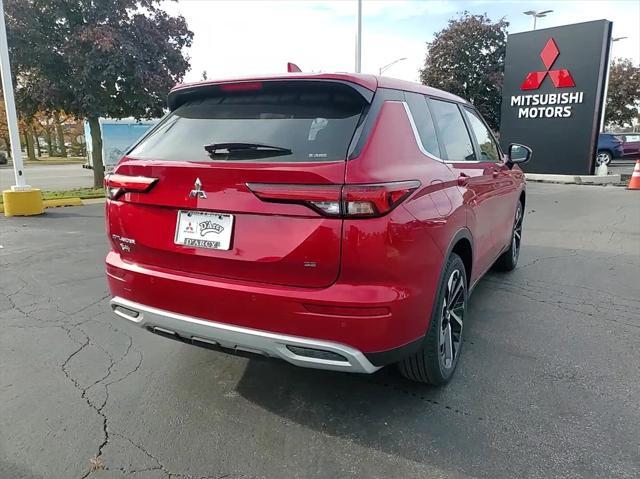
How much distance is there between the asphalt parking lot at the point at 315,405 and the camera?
225 cm

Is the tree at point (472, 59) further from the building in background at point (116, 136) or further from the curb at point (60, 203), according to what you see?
the curb at point (60, 203)

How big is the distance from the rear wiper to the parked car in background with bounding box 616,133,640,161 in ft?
89.0

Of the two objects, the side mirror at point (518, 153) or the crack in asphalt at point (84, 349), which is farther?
the side mirror at point (518, 153)

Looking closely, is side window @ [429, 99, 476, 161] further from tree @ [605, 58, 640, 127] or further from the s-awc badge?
tree @ [605, 58, 640, 127]

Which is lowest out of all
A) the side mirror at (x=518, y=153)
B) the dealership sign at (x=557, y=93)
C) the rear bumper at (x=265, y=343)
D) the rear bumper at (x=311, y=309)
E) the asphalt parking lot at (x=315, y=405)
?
the asphalt parking lot at (x=315, y=405)

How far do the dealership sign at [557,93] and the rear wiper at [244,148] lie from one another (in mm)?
16654

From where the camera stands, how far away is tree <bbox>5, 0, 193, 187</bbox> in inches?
486

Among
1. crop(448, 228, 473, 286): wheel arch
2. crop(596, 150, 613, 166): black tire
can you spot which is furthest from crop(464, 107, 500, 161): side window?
crop(596, 150, 613, 166): black tire


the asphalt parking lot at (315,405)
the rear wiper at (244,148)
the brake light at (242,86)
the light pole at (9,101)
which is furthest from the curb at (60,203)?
the rear wiper at (244,148)

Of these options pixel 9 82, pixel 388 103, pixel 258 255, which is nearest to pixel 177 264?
pixel 258 255

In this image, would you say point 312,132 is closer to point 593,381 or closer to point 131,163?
point 131,163

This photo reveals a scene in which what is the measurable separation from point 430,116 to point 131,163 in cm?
181

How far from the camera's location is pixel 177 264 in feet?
8.11

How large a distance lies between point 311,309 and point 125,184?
129 centimetres
